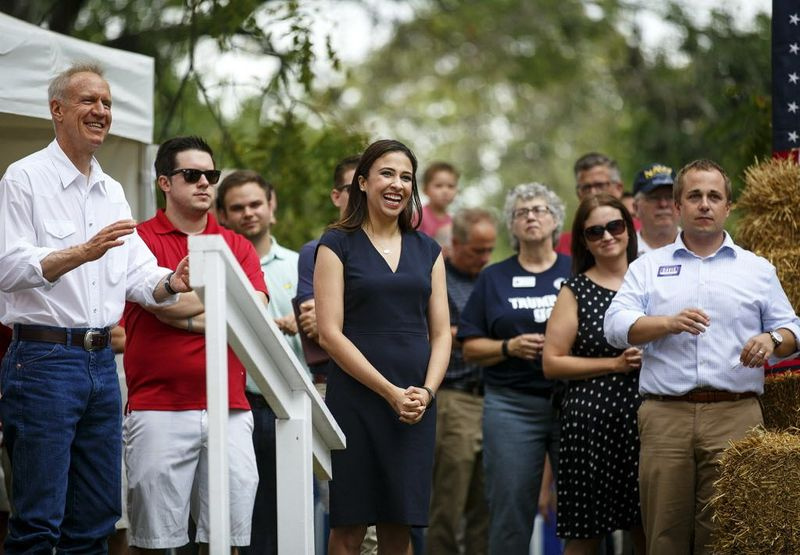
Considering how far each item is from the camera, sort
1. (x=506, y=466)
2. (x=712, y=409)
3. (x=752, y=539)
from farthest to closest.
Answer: (x=506, y=466), (x=712, y=409), (x=752, y=539)

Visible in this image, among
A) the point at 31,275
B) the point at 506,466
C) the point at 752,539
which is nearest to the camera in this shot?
the point at 31,275

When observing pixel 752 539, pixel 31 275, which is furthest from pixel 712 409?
pixel 31 275

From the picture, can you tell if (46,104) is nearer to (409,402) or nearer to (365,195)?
(365,195)

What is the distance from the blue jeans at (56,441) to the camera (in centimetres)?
462

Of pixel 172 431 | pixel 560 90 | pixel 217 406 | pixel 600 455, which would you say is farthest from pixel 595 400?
pixel 560 90

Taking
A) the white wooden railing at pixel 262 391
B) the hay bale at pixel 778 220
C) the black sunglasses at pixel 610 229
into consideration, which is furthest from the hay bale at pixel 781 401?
the white wooden railing at pixel 262 391

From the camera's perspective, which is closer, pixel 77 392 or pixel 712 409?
pixel 77 392

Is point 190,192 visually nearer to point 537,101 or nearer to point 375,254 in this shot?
point 375,254

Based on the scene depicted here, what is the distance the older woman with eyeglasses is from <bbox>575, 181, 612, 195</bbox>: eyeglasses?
3.04ft

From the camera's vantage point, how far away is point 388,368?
5199 mm

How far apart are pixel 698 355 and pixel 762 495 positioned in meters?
0.72

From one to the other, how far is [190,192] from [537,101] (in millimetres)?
22427

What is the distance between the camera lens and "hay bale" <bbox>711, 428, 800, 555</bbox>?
200 inches

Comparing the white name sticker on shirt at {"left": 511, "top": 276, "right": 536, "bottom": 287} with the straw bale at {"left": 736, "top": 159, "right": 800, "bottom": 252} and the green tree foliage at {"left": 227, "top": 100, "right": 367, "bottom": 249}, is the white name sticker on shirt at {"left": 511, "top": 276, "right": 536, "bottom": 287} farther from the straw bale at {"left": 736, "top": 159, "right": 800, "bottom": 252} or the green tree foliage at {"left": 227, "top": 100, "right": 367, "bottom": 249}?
the green tree foliage at {"left": 227, "top": 100, "right": 367, "bottom": 249}
